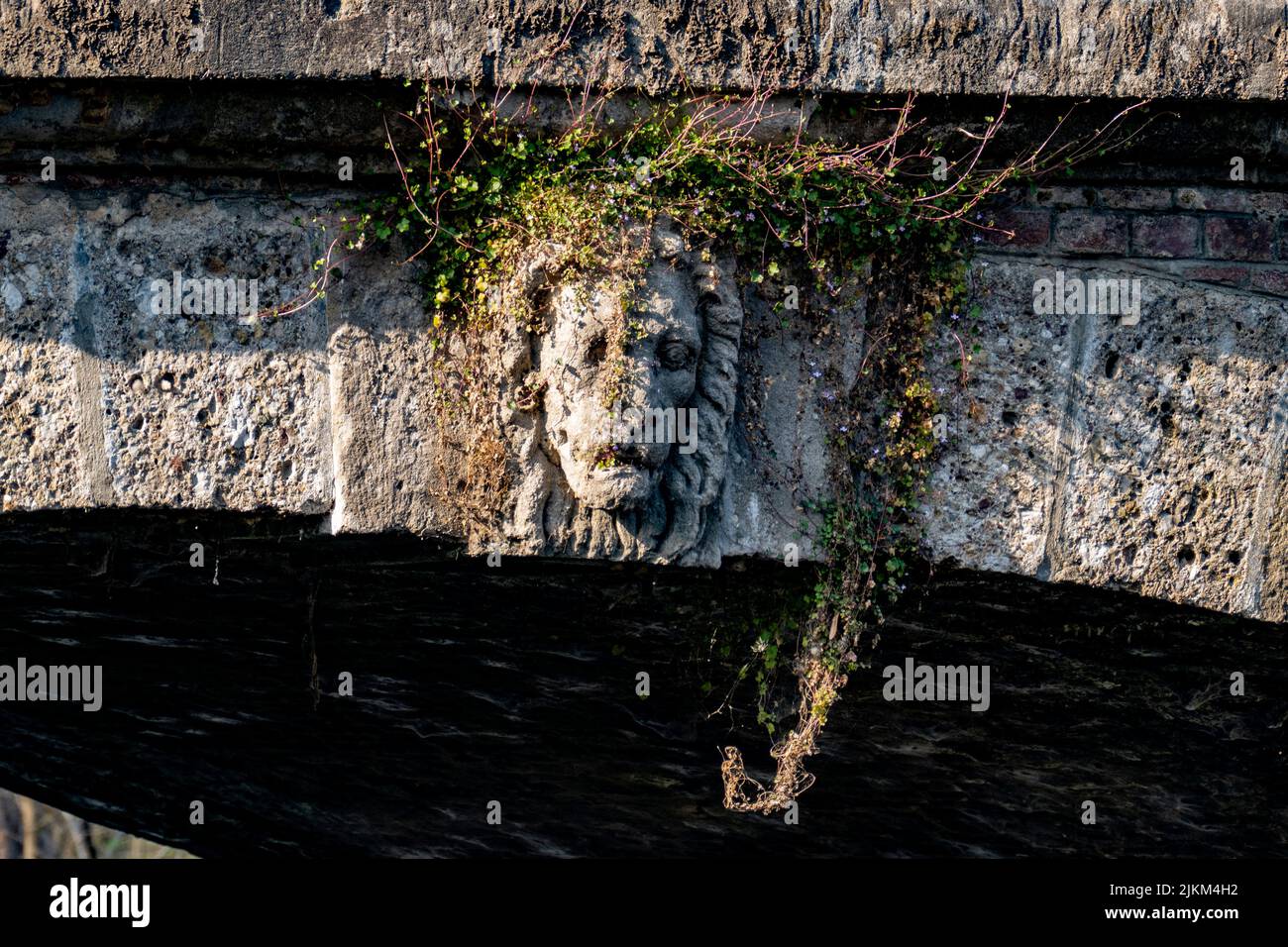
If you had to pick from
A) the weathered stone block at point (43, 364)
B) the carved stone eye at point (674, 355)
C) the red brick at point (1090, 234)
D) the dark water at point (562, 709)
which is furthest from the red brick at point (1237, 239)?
the weathered stone block at point (43, 364)

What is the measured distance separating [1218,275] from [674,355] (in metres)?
1.10

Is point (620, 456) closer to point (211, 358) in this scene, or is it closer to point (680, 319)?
point (680, 319)

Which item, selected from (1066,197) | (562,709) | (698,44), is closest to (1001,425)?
(1066,197)

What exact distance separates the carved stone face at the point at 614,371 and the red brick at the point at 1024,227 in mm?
654

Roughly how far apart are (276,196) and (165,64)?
0.32 m

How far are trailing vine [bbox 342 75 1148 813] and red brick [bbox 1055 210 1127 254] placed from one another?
126 mm

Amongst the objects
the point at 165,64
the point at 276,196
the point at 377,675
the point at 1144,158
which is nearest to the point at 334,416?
the point at 276,196

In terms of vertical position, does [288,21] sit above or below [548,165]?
above

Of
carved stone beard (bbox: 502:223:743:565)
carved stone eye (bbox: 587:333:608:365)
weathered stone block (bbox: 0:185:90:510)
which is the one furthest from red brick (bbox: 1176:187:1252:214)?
weathered stone block (bbox: 0:185:90:510)

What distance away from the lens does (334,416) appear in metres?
3.12

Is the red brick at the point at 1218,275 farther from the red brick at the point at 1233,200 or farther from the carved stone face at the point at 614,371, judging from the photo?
the carved stone face at the point at 614,371

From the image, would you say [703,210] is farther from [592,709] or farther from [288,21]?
[592,709]

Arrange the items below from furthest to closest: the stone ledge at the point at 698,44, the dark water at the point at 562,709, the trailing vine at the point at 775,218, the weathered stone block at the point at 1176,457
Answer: the dark water at the point at 562,709
the weathered stone block at the point at 1176,457
the trailing vine at the point at 775,218
the stone ledge at the point at 698,44

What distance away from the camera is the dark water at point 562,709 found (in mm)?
3430
